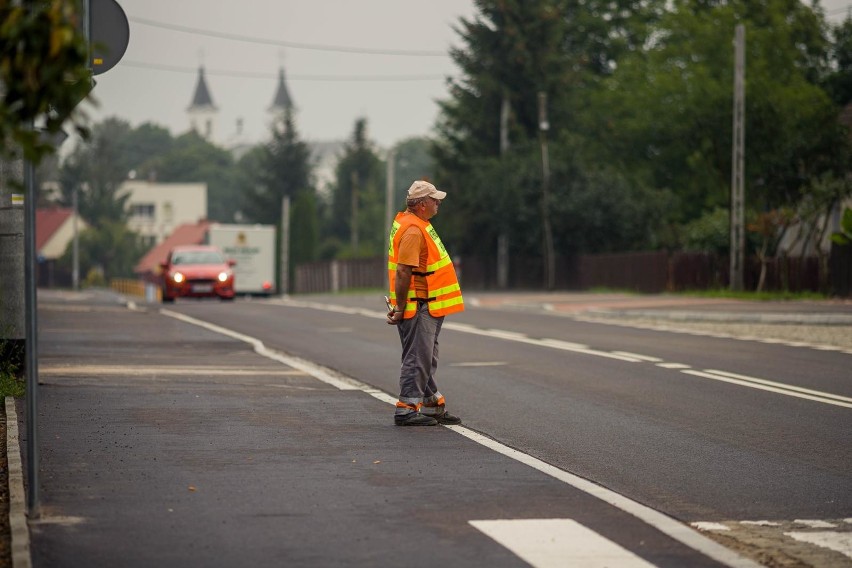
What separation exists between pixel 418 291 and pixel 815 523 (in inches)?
167

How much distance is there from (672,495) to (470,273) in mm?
58844

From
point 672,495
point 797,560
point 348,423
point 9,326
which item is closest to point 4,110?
point 797,560

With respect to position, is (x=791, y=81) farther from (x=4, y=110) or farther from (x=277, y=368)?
(x=4, y=110)

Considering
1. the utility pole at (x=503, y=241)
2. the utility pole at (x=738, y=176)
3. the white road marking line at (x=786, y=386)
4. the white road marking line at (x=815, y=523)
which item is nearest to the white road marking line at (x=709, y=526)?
the white road marking line at (x=815, y=523)

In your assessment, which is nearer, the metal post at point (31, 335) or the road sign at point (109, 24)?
the metal post at point (31, 335)

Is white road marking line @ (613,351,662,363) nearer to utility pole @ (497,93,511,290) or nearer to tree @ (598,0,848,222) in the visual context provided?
tree @ (598,0,848,222)

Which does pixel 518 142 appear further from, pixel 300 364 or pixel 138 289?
pixel 300 364

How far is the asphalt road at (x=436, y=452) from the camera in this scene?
6.93 m

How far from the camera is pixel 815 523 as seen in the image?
7496 mm

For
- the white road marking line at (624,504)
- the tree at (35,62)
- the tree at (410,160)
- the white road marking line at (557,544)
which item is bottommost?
the white road marking line at (624,504)

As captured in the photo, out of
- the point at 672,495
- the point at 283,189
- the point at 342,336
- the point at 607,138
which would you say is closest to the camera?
the point at 672,495

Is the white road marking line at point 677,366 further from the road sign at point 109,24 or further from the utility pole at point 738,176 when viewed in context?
the utility pole at point 738,176

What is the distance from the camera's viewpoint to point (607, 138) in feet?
232

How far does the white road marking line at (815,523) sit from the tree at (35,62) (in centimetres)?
429
